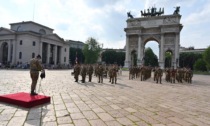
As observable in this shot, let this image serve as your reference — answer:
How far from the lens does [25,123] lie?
450 centimetres

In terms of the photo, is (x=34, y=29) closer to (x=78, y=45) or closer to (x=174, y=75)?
(x=174, y=75)

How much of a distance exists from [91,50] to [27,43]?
54.2ft

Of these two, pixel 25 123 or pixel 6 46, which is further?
pixel 6 46

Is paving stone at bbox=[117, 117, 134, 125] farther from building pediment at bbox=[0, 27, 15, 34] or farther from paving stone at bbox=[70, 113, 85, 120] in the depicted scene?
building pediment at bbox=[0, 27, 15, 34]

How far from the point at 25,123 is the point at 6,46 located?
50.2 m

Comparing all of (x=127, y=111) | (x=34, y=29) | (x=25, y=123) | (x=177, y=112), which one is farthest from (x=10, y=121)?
(x=34, y=29)

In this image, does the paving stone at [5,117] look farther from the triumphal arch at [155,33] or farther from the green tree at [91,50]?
the green tree at [91,50]

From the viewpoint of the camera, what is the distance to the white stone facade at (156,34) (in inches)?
1751

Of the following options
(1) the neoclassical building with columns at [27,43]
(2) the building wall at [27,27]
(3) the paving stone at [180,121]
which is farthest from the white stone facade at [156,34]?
(3) the paving stone at [180,121]

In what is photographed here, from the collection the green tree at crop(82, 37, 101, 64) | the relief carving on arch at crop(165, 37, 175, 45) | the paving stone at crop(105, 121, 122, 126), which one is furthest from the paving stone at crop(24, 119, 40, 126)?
the green tree at crop(82, 37, 101, 64)

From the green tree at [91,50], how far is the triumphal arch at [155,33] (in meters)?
8.84

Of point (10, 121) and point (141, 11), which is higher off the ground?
point (141, 11)

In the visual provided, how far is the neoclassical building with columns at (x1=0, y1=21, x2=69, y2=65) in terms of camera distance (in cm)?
4419

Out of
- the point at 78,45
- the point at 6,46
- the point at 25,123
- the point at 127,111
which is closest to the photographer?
the point at 25,123
